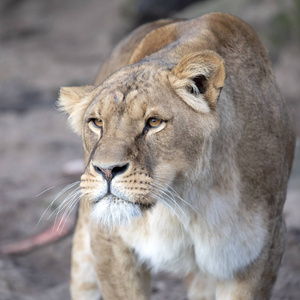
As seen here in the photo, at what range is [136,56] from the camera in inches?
127

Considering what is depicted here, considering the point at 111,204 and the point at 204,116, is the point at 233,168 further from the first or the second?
the point at 111,204

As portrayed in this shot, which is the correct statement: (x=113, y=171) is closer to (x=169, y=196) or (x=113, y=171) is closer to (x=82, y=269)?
(x=169, y=196)

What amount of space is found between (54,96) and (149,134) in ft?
22.5

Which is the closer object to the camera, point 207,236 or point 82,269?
point 207,236

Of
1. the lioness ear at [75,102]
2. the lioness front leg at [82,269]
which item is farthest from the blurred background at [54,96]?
the lioness ear at [75,102]

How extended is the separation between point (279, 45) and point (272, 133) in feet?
21.4

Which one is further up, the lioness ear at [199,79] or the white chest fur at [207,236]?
the lioness ear at [199,79]

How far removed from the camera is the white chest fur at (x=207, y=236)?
288cm

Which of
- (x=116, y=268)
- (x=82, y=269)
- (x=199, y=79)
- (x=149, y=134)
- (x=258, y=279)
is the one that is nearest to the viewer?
(x=149, y=134)

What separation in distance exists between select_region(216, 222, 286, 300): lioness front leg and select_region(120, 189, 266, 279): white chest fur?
0.20 ft

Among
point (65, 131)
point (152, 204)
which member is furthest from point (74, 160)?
point (152, 204)

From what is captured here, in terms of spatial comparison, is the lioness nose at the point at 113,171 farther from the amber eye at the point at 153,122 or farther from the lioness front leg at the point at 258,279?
the lioness front leg at the point at 258,279

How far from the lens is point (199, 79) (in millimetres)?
2605

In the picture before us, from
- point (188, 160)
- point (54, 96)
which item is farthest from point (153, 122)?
point (54, 96)
